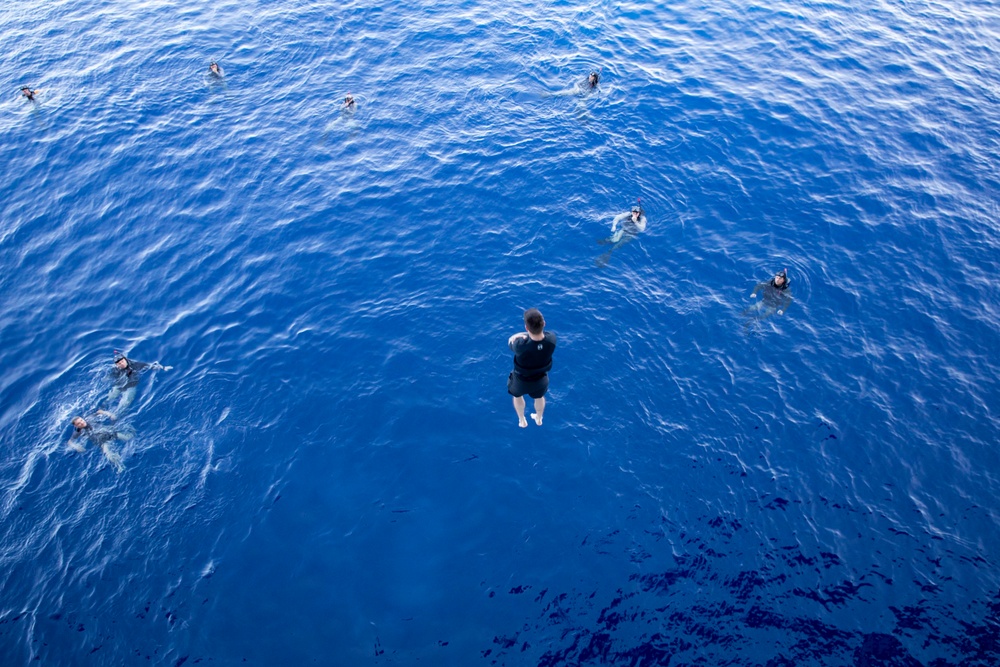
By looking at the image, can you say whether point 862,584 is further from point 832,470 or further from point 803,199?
point 803,199

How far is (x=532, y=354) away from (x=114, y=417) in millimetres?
15097

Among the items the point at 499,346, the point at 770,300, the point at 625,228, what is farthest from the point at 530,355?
the point at 625,228

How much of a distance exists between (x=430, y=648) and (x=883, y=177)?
2728cm

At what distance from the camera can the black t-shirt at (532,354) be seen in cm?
A: 1298

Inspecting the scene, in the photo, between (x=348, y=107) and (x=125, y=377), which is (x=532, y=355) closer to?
(x=125, y=377)

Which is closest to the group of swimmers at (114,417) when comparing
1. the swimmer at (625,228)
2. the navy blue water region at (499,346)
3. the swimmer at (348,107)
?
the navy blue water region at (499,346)

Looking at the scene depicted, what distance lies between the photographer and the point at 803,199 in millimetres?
27203

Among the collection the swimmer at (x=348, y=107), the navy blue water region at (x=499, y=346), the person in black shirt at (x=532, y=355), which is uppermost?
the person in black shirt at (x=532, y=355)

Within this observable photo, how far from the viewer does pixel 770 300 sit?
919 inches

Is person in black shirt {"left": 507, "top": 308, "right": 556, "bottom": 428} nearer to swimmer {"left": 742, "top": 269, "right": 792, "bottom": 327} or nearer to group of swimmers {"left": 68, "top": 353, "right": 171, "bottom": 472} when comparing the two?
swimmer {"left": 742, "top": 269, "right": 792, "bottom": 327}

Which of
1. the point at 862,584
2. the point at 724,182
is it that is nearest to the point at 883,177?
the point at 724,182

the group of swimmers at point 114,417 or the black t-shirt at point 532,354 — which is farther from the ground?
the black t-shirt at point 532,354

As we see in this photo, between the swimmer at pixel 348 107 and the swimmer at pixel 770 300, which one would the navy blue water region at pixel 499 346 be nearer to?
the swimmer at pixel 770 300

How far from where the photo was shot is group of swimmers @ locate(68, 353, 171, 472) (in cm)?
1938
